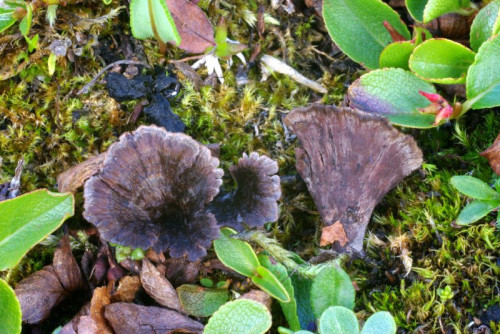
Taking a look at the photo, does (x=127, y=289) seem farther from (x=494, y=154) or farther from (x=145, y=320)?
(x=494, y=154)

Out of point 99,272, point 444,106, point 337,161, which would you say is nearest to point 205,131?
point 337,161

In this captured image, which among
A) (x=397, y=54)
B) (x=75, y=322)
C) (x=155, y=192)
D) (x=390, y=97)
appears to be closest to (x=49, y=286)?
(x=75, y=322)

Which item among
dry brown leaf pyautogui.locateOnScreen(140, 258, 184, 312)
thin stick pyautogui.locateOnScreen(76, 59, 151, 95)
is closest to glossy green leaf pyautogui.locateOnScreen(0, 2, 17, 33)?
thin stick pyautogui.locateOnScreen(76, 59, 151, 95)

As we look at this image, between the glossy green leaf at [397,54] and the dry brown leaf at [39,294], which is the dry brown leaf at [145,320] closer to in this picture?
the dry brown leaf at [39,294]

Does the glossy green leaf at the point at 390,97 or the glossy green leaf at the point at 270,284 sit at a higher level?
Result: the glossy green leaf at the point at 390,97

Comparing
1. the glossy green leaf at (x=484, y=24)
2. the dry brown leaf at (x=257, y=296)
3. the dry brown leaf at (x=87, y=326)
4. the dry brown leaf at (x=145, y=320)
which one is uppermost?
the glossy green leaf at (x=484, y=24)

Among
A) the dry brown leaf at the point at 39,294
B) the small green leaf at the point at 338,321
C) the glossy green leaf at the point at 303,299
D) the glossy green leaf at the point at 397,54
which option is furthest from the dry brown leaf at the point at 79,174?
the glossy green leaf at the point at 397,54

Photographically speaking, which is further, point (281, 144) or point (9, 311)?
point (281, 144)
